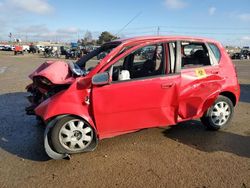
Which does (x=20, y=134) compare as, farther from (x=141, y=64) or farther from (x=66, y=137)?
(x=141, y=64)

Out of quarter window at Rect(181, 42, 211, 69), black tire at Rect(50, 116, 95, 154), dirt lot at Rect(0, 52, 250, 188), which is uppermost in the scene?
quarter window at Rect(181, 42, 211, 69)

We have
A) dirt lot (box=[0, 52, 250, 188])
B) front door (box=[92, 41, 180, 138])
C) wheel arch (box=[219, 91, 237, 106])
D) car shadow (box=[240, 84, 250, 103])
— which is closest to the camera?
dirt lot (box=[0, 52, 250, 188])

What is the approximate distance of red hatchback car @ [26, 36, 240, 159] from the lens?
4.90 m

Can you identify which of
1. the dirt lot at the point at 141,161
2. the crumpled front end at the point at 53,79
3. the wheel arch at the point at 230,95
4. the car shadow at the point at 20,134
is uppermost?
the crumpled front end at the point at 53,79

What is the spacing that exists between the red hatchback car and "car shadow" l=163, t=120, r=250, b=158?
0.93 ft

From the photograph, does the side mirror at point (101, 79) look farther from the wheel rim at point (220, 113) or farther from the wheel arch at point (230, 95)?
the wheel arch at point (230, 95)

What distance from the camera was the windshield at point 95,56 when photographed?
556 centimetres

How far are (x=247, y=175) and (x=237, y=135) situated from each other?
185 cm

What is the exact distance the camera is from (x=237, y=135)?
610 cm

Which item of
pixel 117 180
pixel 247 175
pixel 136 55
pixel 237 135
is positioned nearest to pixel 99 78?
pixel 136 55

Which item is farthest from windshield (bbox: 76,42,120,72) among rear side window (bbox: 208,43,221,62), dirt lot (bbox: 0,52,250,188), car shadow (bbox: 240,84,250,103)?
car shadow (bbox: 240,84,250,103)

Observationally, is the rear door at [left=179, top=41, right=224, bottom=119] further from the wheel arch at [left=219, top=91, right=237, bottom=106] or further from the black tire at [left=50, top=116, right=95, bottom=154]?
the black tire at [left=50, top=116, right=95, bottom=154]

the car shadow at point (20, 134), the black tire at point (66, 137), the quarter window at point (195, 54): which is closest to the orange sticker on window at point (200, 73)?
the quarter window at point (195, 54)

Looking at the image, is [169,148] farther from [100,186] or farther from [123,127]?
[100,186]
